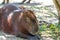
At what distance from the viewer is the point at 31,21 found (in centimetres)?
362

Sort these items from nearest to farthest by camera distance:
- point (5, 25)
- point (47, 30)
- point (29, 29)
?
point (29, 29)
point (5, 25)
point (47, 30)

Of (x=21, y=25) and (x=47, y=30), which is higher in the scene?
(x=21, y=25)

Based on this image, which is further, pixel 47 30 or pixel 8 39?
pixel 47 30

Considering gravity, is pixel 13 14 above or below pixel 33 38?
above

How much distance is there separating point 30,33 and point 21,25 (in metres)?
0.21

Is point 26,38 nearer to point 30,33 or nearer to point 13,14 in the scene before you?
point 30,33

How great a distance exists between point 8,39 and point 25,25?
0.41 m

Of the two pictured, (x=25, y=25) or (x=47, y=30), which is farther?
(x=47, y=30)

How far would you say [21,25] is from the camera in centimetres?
365

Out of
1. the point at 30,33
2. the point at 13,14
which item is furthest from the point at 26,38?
the point at 13,14

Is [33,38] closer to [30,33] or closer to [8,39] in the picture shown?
[30,33]

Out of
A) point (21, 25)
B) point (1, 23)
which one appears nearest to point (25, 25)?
point (21, 25)

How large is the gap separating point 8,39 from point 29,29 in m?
0.43

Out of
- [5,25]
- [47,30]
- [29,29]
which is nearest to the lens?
[29,29]
